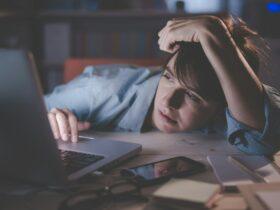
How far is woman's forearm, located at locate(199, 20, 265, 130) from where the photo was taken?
3.65 feet

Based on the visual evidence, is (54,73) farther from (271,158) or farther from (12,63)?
(12,63)

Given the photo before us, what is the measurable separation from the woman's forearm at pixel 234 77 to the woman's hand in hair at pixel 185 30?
0.04ft

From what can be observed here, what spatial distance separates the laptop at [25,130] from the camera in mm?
640

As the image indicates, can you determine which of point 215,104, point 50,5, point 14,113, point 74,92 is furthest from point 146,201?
point 50,5

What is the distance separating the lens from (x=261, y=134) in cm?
110

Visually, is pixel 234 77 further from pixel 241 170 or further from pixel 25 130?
pixel 25 130

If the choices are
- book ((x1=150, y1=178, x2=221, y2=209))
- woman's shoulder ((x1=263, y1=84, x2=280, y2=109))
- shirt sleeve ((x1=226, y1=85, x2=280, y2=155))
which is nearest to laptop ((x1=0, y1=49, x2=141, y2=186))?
book ((x1=150, y1=178, x2=221, y2=209))

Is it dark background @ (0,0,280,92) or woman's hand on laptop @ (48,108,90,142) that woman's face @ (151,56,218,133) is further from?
dark background @ (0,0,280,92)

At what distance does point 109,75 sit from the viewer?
1.59 metres

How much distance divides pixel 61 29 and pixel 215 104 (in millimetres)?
1861

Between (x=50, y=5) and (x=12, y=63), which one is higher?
(x=12, y=63)

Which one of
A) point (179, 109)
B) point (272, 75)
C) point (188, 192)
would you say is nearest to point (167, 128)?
point (179, 109)

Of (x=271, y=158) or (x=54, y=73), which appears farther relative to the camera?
(x=54, y=73)

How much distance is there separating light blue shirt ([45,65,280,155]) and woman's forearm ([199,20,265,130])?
23mm
